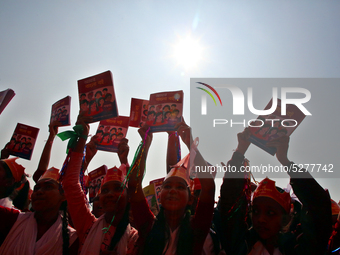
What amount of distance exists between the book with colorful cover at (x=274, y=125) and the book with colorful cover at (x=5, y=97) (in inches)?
183

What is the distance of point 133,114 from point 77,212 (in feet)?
6.88

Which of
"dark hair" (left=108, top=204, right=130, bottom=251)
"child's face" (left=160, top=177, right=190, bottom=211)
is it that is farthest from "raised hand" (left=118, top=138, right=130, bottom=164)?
"child's face" (left=160, top=177, right=190, bottom=211)

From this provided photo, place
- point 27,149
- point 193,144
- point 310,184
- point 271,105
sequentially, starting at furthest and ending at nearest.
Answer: point 27,149 → point 271,105 → point 193,144 → point 310,184

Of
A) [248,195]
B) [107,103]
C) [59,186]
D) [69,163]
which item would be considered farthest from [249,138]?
[59,186]

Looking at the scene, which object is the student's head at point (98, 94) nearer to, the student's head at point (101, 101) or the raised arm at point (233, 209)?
the student's head at point (101, 101)

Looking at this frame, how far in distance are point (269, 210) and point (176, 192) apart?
3.71 feet

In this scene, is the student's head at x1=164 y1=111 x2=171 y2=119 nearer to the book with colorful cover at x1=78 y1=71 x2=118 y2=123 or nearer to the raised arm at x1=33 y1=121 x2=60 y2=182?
the book with colorful cover at x1=78 y1=71 x2=118 y2=123

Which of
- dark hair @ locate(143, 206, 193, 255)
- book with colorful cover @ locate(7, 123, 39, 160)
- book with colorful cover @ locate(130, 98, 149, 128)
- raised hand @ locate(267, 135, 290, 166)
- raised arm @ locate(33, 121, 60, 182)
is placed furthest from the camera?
book with colorful cover @ locate(7, 123, 39, 160)

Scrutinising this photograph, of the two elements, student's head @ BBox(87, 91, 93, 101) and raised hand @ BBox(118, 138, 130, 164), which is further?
raised hand @ BBox(118, 138, 130, 164)

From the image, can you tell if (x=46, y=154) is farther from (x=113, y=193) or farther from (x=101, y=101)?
(x=113, y=193)

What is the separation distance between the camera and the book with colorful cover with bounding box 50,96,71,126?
4.34 m

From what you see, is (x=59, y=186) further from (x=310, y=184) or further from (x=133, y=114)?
(x=310, y=184)

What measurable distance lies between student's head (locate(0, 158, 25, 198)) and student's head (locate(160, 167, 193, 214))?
Result: 2.86m

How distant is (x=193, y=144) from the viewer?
2.78 metres
